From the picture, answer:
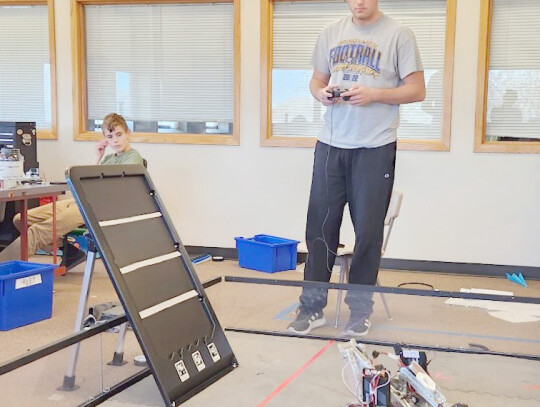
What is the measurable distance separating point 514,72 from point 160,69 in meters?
2.50

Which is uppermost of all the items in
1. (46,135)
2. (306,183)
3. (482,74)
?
(482,74)

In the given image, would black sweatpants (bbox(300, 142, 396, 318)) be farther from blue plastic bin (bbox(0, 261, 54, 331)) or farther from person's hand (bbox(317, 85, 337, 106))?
blue plastic bin (bbox(0, 261, 54, 331))

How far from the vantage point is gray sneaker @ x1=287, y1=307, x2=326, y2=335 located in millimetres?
2877

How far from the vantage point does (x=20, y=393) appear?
77.0 inches

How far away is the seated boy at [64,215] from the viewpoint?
168 inches

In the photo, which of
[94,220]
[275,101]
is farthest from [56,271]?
[94,220]

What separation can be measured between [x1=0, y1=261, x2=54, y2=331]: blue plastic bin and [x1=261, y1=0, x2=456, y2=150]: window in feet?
6.83

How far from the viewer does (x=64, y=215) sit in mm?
4383

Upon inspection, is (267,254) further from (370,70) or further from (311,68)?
(370,70)

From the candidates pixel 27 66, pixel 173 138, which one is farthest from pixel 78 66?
pixel 173 138

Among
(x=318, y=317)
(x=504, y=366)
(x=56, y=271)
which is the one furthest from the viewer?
(x=56, y=271)

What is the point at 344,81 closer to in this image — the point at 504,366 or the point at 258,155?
the point at 504,366

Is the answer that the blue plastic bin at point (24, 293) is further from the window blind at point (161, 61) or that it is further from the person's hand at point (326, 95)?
the window blind at point (161, 61)

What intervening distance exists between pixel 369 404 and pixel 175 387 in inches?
23.3
